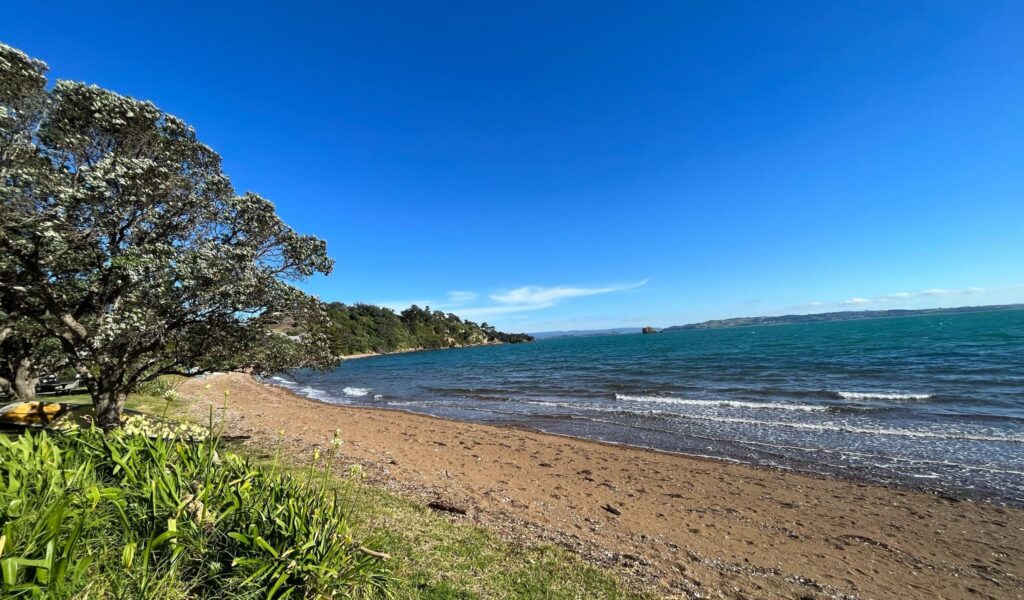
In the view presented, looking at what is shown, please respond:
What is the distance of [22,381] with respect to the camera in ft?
45.5

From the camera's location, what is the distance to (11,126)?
6.61 meters

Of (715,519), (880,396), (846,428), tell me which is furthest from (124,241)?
(880,396)

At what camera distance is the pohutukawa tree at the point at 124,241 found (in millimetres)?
6512

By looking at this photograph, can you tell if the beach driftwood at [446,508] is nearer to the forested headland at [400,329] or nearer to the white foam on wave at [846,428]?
the white foam on wave at [846,428]

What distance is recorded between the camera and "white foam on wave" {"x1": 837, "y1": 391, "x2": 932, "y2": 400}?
65.6 feet

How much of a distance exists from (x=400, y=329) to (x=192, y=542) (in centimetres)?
12982

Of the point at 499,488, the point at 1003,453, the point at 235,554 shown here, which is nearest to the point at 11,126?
the point at 235,554

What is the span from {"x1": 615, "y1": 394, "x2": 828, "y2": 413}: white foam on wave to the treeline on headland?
267ft

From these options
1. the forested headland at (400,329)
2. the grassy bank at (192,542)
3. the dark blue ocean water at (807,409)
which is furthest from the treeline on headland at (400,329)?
the grassy bank at (192,542)

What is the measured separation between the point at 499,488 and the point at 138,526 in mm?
7278

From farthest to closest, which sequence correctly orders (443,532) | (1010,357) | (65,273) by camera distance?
1. (1010,357)
2. (65,273)
3. (443,532)

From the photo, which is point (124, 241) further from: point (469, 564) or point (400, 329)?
point (400, 329)

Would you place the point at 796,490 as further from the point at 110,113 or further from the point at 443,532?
the point at 110,113

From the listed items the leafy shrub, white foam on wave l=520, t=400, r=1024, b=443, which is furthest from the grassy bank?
white foam on wave l=520, t=400, r=1024, b=443
